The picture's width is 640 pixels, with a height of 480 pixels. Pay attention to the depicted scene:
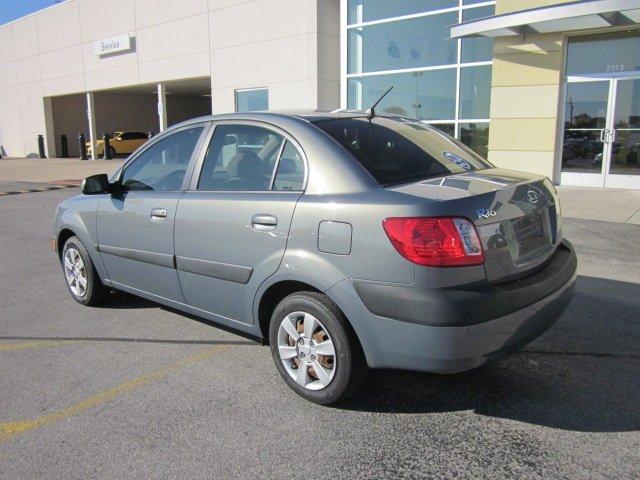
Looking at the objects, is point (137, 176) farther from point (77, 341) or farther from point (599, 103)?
point (599, 103)

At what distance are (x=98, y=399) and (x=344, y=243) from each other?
1.82m

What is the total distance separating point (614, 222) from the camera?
28.9ft

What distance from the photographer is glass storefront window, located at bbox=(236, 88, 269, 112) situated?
18828 millimetres

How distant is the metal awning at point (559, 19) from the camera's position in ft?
33.5

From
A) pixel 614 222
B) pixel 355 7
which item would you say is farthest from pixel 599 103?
pixel 355 7

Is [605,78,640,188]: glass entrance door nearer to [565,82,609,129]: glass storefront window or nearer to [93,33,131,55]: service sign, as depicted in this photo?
[565,82,609,129]: glass storefront window

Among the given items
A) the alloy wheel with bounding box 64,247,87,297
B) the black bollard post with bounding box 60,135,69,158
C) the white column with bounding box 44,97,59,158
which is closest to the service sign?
the white column with bounding box 44,97,59,158

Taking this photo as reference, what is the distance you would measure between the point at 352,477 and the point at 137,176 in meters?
3.04

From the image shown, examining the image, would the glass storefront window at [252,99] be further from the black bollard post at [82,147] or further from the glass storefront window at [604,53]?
the black bollard post at [82,147]

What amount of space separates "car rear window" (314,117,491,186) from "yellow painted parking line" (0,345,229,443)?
5.99 feet

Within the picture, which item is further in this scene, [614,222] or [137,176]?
[614,222]

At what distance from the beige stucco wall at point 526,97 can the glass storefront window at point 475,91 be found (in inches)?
29.1

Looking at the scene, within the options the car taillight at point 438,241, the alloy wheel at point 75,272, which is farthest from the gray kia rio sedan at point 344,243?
the alloy wheel at point 75,272

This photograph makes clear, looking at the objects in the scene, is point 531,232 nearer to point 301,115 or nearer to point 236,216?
point 301,115
